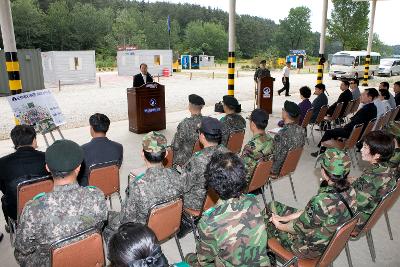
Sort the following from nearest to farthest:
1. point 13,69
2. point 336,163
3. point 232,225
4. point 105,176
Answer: point 232,225 → point 336,163 → point 105,176 → point 13,69

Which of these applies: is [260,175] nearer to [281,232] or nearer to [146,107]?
[281,232]

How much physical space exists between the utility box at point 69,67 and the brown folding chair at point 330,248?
20.8 metres

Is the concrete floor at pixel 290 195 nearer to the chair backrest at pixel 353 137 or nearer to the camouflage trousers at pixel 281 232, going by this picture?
the chair backrest at pixel 353 137

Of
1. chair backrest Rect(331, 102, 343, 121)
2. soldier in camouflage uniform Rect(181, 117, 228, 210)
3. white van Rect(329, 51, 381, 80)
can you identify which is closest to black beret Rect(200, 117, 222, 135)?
soldier in camouflage uniform Rect(181, 117, 228, 210)

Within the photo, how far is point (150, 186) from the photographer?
251 cm

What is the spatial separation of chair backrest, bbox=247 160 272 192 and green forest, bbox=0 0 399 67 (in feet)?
143

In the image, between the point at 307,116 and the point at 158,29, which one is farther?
the point at 158,29

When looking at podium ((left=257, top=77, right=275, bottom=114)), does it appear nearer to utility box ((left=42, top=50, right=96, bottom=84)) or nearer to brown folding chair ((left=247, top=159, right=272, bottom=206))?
brown folding chair ((left=247, top=159, right=272, bottom=206))

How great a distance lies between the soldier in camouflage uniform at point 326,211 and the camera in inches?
84.5

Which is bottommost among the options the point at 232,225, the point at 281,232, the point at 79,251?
the point at 281,232

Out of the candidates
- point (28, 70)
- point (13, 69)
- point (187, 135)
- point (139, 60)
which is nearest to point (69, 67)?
point (28, 70)

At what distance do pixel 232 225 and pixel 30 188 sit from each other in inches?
72.8

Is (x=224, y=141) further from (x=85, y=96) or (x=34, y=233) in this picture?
(x=85, y=96)

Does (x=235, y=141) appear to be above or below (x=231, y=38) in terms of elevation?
below
